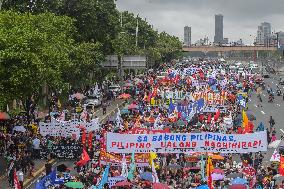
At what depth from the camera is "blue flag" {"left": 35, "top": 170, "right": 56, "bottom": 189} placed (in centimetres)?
2156

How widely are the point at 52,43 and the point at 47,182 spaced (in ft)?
61.8

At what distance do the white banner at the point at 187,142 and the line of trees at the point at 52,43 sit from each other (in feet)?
24.9

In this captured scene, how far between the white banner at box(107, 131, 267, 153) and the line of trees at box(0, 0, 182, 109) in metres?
7.59

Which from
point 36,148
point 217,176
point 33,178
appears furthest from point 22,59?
point 217,176

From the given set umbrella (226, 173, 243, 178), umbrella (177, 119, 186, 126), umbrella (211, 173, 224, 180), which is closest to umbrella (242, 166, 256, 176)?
→ umbrella (226, 173, 243, 178)

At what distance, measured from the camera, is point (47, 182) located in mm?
22594

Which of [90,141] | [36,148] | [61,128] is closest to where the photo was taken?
[90,141]

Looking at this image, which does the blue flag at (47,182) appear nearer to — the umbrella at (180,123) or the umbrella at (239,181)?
the umbrella at (239,181)

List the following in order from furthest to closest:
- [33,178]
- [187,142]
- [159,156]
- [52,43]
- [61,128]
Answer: [52,43] → [61,128] → [33,178] → [159,156] → [187,142]

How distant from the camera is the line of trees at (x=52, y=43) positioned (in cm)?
3109

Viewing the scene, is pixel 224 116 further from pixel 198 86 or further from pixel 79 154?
pixel 198 86

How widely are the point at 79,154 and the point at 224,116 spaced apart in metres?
14.8

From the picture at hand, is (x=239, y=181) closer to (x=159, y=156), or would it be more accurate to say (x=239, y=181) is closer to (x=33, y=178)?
(x=159, y=156)

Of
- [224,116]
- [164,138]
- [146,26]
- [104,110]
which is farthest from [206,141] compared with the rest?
[146,26]
